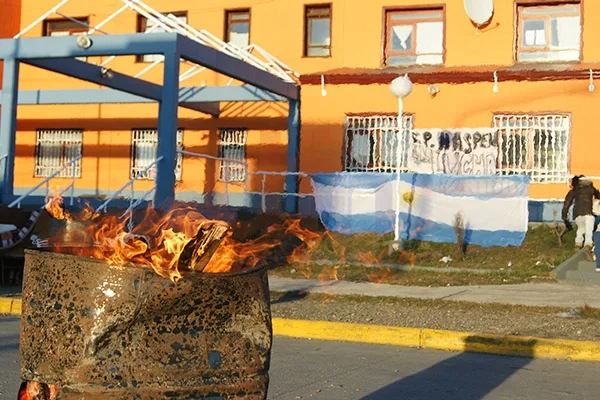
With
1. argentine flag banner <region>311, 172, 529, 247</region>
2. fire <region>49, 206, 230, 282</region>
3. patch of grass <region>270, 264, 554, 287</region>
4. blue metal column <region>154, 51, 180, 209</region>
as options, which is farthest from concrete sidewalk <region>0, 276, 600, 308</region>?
fire <region>49, 206, 230, 282</region>

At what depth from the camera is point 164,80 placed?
17.2m

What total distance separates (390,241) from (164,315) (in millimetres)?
14013

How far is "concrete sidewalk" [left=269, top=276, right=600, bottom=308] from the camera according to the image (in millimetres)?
12883

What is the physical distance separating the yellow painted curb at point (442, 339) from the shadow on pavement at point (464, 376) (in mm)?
15

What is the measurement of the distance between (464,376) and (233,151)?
17.6 metres

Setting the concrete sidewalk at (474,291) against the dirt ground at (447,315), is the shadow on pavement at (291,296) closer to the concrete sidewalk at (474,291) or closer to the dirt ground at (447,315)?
the dirt ground at (447,315)

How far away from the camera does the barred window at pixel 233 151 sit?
2498 centimetres

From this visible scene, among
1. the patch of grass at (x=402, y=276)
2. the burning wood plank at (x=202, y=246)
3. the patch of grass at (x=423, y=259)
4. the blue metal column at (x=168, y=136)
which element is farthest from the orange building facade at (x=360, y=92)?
the burning wood plank at (x=202, y=246)

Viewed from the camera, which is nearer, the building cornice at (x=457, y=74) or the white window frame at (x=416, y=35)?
the building cornice at (x=457, y=74)

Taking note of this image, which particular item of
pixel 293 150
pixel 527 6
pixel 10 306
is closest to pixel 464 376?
pixel 10 306

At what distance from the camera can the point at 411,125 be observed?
22438 millimetres

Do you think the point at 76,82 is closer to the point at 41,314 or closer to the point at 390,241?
the point at 390,241

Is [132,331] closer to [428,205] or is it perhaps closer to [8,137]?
[428,205]

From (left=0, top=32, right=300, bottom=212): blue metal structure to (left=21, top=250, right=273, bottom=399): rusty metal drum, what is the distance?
516 inches
